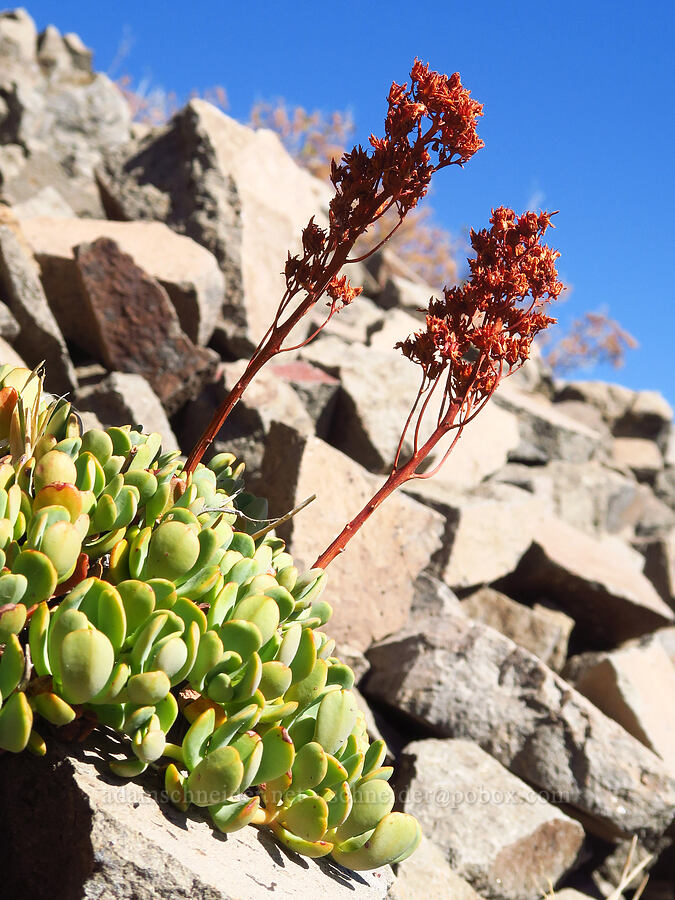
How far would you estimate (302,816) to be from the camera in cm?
196

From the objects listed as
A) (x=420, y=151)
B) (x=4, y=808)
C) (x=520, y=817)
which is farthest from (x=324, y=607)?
(x=520, y=817)

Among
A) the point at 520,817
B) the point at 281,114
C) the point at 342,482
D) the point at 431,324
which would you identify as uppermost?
the point at 281,114

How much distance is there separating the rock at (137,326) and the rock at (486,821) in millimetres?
2244

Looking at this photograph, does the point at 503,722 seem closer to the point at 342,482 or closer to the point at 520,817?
the point at 520,817

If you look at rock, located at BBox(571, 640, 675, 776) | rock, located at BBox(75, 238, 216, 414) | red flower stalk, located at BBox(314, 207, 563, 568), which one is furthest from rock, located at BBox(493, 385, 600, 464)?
red flower stalk, located at BBox(314, 207, 563, 568)

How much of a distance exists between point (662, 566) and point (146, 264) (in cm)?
522

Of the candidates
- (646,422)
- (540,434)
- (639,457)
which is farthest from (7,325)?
(646,422)

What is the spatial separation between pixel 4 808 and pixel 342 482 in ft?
6.99

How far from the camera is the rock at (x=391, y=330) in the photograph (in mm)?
6438

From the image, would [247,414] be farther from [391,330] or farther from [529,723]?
[391,330]

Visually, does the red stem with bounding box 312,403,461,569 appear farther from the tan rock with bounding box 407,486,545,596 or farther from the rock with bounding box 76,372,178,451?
the tan rock with bounding box 407,486,545,596

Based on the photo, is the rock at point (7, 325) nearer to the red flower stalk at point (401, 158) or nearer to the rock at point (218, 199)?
the rock at point (218, 199)

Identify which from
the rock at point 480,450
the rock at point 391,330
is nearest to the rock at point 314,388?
the rock at point 480,450

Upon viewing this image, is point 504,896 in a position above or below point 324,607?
below
